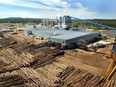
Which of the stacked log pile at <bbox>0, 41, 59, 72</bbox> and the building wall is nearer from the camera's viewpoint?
the stacked log pile at <bbox>0, 41, 59, 72</bbox>

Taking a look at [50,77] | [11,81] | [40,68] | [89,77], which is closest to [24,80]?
[11,81]

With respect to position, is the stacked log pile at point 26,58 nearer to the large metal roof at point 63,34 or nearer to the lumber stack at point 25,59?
the lumber stack at point 25,59

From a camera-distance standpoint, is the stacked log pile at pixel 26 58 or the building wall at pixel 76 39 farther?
the building wall at pixel 76 39

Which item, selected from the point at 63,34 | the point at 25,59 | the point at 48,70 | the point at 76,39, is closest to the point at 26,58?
the point at 25,59

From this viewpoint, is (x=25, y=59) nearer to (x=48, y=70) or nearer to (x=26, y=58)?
(x=26, y=58)

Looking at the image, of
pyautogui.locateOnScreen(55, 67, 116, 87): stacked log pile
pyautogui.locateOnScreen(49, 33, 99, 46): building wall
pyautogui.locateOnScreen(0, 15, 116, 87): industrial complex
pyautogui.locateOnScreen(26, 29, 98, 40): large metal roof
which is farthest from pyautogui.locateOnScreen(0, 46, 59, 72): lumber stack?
pyautogui.locateOnScreen(26, 29, 98, 40): large metal roof

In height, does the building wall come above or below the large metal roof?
below

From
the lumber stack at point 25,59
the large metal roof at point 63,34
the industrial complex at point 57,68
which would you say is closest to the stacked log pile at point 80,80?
the industrial complex at point 57,68

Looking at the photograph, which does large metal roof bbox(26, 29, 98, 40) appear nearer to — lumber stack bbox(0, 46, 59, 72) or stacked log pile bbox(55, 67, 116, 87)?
lumber stack bbox(0, 46, 59, 72)
